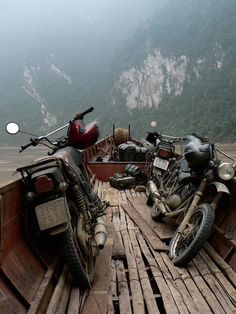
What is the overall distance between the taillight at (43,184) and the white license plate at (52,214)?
115mm

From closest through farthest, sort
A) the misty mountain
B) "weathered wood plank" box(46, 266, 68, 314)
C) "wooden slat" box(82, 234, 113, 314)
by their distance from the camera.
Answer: "weathered wood plank" box(46, 266, 68, 314) → "wooden slat" box(82, 234, 113, 314) → the misty mountain

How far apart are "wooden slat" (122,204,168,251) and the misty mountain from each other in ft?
170

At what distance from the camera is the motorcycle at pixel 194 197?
3633 millimetres

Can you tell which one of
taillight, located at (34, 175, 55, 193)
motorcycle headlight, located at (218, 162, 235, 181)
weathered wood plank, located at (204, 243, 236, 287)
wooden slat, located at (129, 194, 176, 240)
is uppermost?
taillight, located at (34, 175, 55, 193)

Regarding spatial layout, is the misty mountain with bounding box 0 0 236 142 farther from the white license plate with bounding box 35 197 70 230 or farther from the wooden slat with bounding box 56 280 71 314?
the white license plate with bounding box 35 197 70 230

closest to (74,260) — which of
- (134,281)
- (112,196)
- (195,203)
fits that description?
(134,281)

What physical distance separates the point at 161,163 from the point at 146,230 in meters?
1.86

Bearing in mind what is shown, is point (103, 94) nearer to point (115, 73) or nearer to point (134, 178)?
point (115, 73)

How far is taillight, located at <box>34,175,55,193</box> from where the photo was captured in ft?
8.99

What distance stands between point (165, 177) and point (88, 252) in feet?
11.0

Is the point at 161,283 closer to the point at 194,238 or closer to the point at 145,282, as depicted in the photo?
the point at 145,282

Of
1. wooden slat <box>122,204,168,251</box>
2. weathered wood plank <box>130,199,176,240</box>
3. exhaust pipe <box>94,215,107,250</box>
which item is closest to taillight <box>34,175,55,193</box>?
exhaust pipe <box>94,215,107,250</box>

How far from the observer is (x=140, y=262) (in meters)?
3.78

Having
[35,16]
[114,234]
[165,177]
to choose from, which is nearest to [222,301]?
[114,234]
